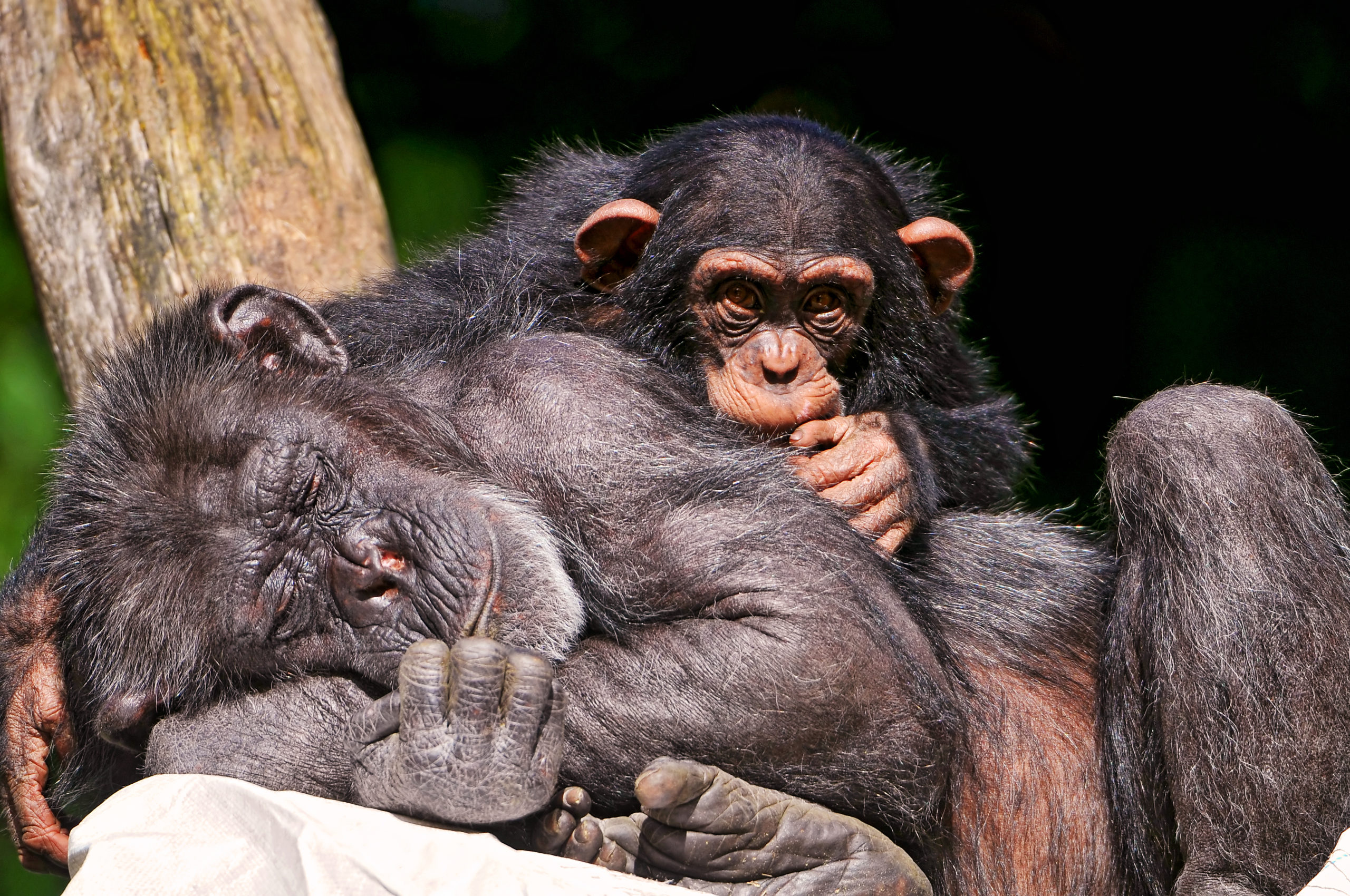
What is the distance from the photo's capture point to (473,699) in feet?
7.13

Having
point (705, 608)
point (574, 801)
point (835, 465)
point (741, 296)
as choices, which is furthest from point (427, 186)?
point (574, 801)

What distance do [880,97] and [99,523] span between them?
15.3ft

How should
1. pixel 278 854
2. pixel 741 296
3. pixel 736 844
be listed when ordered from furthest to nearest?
pixel 741 296 < pixel 736 844 < pixel 278 854

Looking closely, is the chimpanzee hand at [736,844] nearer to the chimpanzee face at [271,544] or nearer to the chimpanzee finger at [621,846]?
the chimpanzee finger at [621,846]

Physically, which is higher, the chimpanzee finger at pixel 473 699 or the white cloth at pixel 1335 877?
the chimpanzee finger at pixel 473 699

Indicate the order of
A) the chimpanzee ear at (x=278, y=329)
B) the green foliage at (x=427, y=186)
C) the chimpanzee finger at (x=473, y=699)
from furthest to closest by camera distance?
the green foliage at (x=427, y=186) → the chimpanzee ear at (x=278, y=329) → the chimpanzee finger at (x=473, y=699)

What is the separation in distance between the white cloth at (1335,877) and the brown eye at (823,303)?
153 centimetres

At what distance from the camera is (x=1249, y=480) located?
2695 millimetres

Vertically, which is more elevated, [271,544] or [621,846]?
[271,544]


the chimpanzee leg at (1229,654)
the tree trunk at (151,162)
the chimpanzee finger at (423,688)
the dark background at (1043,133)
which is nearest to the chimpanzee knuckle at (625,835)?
the chimpanzee finger at (423,688)

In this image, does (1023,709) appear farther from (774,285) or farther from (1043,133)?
(1043,133)

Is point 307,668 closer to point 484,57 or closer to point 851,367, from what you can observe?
point 851,367

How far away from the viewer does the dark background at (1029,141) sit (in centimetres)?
591

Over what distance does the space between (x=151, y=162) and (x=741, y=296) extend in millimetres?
2001
